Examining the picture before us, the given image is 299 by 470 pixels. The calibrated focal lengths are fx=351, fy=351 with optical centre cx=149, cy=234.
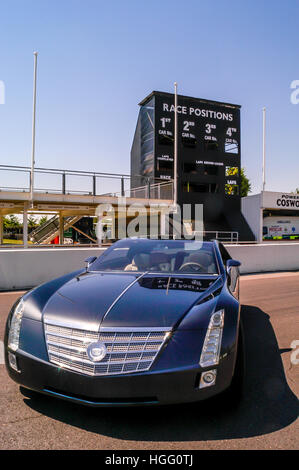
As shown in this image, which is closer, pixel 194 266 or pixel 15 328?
pixel 15 328

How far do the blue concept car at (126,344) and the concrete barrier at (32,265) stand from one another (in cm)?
625

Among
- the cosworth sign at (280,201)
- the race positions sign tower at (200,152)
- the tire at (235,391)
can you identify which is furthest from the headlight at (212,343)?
the cosworth sign at (280,201)

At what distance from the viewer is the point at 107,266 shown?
13.5ft

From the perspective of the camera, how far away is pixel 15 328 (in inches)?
109

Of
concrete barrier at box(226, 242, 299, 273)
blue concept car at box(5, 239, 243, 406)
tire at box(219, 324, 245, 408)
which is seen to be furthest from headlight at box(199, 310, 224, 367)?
concrete barrier at box(226, 242, 299, 273)

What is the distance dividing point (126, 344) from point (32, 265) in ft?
24.5

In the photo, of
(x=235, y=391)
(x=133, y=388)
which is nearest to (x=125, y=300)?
(x=133, y=388)

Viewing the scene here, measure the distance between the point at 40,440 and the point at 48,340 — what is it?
2.07 ft

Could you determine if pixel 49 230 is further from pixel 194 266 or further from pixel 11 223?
pixel 11 223

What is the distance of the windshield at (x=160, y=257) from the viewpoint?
3.92 metres

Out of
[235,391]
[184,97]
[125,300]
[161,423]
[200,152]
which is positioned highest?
[184,97]

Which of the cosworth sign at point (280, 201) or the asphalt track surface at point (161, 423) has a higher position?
the cosworth sign at point (280, 201)

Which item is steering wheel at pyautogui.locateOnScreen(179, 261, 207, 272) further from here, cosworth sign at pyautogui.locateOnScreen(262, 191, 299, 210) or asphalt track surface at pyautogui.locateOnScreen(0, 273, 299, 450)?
cosworth sign at pyautogui.locateOnScreen(262, 191, 299, 210)

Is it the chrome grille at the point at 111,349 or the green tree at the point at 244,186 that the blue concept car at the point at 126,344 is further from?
the green tree at the point at 244,186
